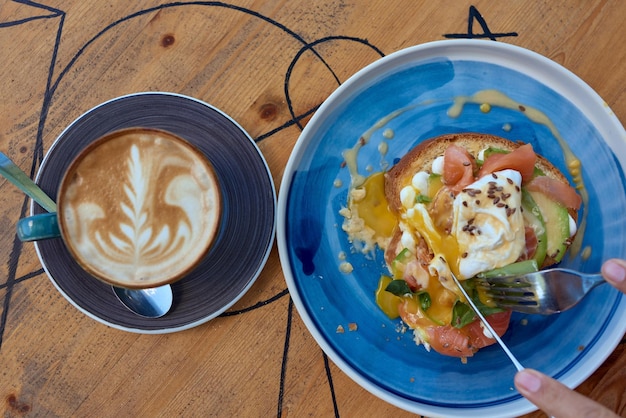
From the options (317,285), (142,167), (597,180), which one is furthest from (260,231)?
(597,180)

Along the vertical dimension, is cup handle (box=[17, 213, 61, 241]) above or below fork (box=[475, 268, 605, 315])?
below

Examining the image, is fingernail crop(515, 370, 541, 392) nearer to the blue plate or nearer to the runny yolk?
the blue plate

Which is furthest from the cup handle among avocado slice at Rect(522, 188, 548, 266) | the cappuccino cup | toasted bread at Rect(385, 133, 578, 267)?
avocado slice at Rect(522, 188, 548, 266)

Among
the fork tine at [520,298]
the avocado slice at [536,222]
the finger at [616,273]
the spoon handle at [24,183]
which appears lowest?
the spoon handle at [24,183]

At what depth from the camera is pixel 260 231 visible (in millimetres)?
1636

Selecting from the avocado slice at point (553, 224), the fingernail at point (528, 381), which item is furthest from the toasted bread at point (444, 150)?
the fingernail at point (528, 381)

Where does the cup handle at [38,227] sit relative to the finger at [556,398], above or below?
below

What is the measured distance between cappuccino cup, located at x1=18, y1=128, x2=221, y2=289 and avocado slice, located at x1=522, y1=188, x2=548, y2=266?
916 millimetres

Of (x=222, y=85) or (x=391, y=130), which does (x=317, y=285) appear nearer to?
(x=391, y=130)

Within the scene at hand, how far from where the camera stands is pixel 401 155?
1735 millimetres

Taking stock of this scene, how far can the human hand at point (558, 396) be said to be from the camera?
4.25 ft

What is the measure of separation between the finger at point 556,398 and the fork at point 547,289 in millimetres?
199

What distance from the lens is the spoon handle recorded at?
1.54 m

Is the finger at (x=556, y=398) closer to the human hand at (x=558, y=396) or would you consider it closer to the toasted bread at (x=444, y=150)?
the human hand at (x=558, y=396)
